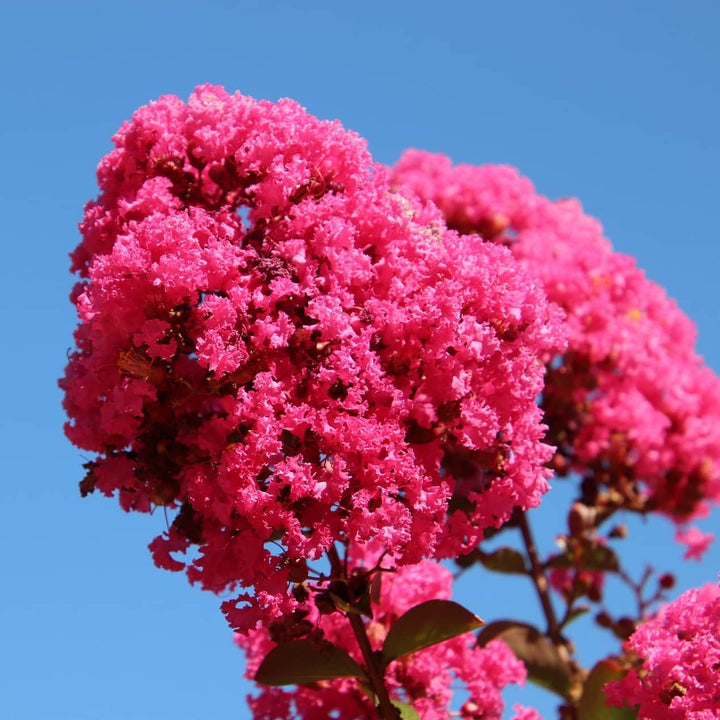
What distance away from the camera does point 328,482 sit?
7.46ft

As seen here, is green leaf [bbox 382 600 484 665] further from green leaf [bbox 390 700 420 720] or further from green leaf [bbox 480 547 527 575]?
green leaf [bbox 480 547 527 575]

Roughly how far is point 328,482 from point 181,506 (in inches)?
18.8

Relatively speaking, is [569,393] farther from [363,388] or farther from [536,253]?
[363,388]

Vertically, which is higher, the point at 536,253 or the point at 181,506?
the point at 536,253

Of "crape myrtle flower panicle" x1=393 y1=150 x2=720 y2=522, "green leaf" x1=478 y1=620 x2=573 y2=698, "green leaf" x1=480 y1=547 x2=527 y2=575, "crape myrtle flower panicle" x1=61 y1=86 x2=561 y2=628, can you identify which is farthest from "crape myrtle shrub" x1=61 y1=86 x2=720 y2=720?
"crape myrtle flower panicle" x1=393 y1=150 x2=720 y2=522

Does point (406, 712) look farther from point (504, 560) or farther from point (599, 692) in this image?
point (504, 560)

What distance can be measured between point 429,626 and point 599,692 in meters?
0.94

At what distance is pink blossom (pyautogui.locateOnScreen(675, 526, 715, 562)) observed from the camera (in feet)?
17.4

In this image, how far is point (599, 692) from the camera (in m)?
3.19

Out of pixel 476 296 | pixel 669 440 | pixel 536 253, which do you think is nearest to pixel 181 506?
pixel 476 296

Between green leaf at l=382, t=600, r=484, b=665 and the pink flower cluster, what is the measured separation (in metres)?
0.44

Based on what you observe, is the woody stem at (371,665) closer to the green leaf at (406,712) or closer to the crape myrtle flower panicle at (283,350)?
the green leaf at (406,712)

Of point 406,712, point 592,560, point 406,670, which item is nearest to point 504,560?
point 592,560

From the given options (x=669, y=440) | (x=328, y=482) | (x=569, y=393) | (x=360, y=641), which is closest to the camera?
(x=328, y=482)
